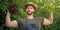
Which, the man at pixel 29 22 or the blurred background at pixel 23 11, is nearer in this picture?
the man at pixel 29 22

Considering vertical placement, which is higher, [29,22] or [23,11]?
[23,11]

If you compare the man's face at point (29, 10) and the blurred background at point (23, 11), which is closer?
the man's face at point (29, 10)

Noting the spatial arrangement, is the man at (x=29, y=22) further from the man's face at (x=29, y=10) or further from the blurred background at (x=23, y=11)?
the blurred background at (x=23, y=11)

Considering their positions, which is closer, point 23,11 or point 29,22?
point 29,22

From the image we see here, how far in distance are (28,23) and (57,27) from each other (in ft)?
5.95

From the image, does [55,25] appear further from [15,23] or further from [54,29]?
[15,23]

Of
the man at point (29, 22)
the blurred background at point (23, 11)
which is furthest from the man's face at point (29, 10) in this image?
the blurred background at point (23, 11)

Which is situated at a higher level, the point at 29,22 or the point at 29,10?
the point at 29,10

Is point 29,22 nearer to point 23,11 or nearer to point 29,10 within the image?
point 29,10

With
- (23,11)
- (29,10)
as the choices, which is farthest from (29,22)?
(23,11)

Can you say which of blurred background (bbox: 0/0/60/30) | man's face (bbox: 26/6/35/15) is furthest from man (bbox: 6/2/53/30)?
blurred background (bbox: 0/0/60/30)

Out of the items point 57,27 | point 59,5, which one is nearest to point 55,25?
point 57,27

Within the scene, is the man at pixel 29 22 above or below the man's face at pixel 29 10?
below

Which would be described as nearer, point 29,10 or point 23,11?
point 29,10
